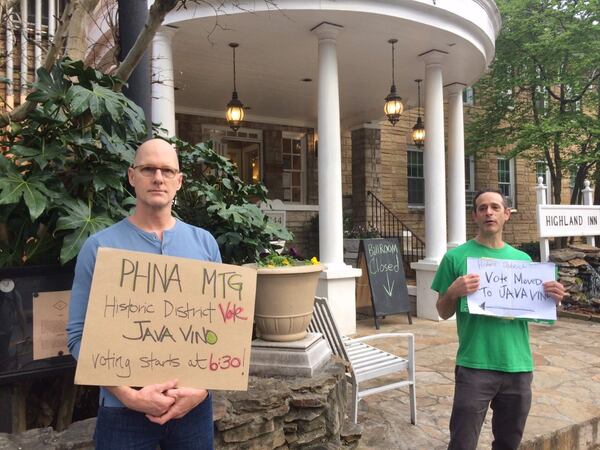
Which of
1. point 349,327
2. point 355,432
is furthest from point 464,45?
point 355,432

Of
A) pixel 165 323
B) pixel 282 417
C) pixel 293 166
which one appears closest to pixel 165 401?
pixel 165 323

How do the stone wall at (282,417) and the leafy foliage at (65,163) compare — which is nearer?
the leafy foliage at (65,163)

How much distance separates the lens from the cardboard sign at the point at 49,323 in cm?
215

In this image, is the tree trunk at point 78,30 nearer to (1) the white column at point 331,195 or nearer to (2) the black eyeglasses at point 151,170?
(2) the black eyeglasses at point 151,170

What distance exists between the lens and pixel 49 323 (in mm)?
2172

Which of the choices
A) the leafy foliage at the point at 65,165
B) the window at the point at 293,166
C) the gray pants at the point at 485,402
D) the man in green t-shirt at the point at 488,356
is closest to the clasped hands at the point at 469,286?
the man in green t-shirt at the point at 488,356

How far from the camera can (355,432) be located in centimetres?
287

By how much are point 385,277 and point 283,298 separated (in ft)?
14.5

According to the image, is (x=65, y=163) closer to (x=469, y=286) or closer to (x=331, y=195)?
(x=469, y=286)

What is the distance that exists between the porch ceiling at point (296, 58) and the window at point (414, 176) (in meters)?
2.34

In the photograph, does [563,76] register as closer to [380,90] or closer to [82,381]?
[380,90]

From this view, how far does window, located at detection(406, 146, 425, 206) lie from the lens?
41.5 ft

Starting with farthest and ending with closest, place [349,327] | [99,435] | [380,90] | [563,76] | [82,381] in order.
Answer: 1. [563,76]
2. [380,90]
3. [349,327]
4. [99,435]
5. [82,381]

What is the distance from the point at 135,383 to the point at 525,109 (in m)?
12.3
